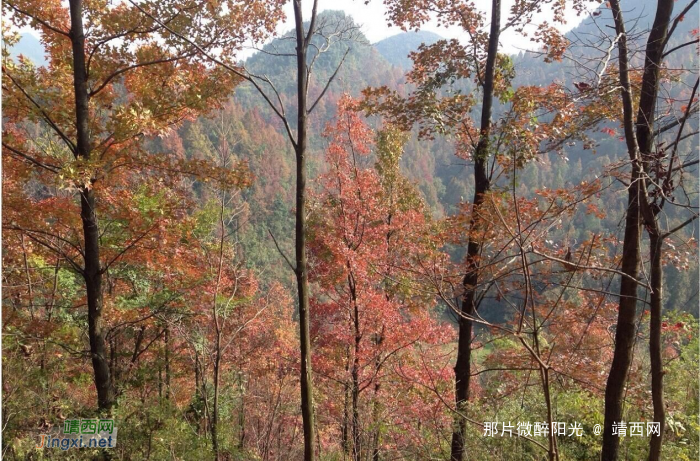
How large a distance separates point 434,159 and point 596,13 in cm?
9903

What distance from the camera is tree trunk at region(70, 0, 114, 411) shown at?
4.41m

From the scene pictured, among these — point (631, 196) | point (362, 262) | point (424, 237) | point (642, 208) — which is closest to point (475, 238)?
point (424, 237)

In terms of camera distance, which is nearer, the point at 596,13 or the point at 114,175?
the point at 596,13

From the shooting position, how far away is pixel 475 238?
5328mm

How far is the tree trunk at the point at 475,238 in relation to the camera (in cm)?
528

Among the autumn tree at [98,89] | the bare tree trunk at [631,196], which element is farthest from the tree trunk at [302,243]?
the bare tree trunk at [631,196]

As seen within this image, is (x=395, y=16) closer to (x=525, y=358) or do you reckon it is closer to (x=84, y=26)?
(x=84, y=26)

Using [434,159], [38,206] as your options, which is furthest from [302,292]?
[434,159]

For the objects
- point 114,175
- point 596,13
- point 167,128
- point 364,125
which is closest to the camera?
point 596,13

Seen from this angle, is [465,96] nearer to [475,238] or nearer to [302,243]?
[475,238]

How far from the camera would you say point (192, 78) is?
514 cm

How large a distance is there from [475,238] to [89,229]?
445cm

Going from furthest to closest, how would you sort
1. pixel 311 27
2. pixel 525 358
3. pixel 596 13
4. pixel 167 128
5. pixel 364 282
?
pixel 364 282 → pixel 525 358 → pixel 167 128 → pixel 596 13 → pixel 311 27

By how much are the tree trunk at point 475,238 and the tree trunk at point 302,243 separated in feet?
8.34
